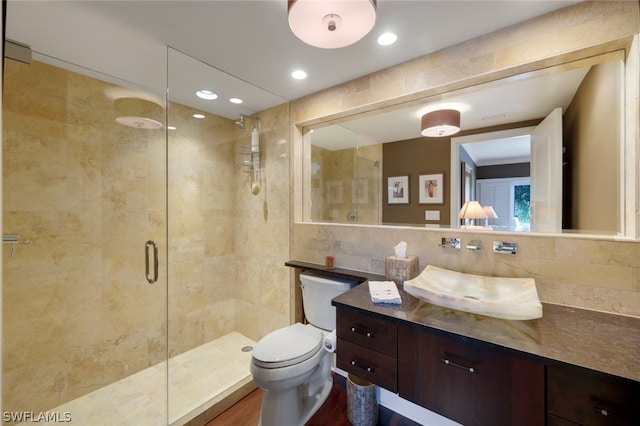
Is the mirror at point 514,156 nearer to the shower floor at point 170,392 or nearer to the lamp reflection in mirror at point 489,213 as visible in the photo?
the lamp reflection in mirror at point 489,213

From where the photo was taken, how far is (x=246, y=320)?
2873mm

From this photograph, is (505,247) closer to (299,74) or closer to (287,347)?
(287,347)

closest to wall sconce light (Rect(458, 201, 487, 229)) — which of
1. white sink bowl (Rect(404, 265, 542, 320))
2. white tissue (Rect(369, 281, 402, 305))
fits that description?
white sink bowl (Rect(404, 265, 542, 320))

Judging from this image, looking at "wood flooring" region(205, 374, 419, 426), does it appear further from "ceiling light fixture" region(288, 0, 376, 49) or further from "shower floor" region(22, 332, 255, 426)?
"ceiling light fixture" region(288, 0, 376, 49)

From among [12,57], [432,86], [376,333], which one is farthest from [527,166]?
[12,57]

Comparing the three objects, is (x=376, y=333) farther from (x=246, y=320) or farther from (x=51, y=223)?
(x=51, y=223)

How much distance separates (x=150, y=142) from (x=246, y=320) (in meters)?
1.93

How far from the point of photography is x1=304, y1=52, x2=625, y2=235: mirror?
4.54 feet

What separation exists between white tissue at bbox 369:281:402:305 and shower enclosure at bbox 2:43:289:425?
3.88 feet

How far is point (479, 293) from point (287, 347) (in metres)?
1.17

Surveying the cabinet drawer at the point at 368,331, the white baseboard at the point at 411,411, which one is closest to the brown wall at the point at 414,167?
the cabinet drawer at the point at 368,331

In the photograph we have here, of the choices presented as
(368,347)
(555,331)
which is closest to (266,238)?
(368,347)

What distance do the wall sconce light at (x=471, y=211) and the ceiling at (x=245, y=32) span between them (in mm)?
971
